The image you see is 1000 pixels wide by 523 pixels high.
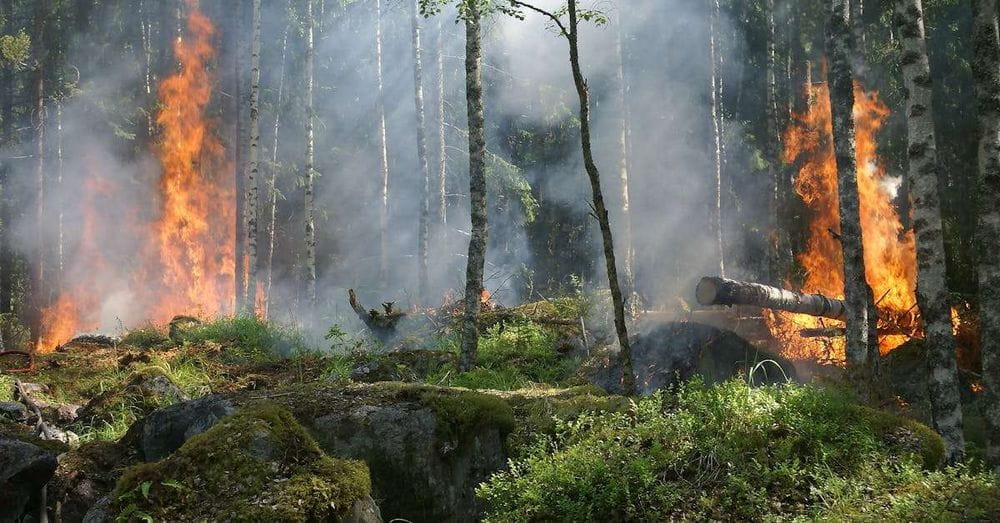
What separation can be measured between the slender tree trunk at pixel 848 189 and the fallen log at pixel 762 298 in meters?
1.53

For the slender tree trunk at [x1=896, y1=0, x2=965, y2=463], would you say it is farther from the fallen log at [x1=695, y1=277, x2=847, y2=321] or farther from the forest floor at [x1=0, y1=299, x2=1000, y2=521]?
the fallen log at [x1=695, y1=277, x2=847, y2=321]

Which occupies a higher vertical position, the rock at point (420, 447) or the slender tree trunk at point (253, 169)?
the slender tree trunk at point (253, 169)

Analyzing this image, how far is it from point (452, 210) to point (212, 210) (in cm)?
964

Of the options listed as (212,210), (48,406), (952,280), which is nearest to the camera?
(48,406)

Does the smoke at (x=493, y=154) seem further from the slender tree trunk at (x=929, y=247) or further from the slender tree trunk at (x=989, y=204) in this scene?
the slender tree trunk at (x=989, y=204)

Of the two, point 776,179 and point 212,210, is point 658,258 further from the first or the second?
point 212,210

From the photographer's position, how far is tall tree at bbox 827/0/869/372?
10.1 m

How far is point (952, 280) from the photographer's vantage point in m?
14.5

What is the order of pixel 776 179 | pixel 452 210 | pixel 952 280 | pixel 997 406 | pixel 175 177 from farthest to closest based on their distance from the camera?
pixel 452 210, pixel 175 177, pixel 776 179, pixel 952 280, pixel 997 406

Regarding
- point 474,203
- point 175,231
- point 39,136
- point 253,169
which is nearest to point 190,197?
point 175,231

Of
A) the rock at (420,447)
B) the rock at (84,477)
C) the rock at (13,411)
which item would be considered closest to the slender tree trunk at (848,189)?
the rock at (420,447)

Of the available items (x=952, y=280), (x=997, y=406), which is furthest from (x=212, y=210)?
(x=997, y=406)

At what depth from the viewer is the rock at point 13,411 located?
26.8ft

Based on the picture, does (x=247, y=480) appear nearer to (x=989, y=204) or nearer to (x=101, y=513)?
(x=101, y=513)
